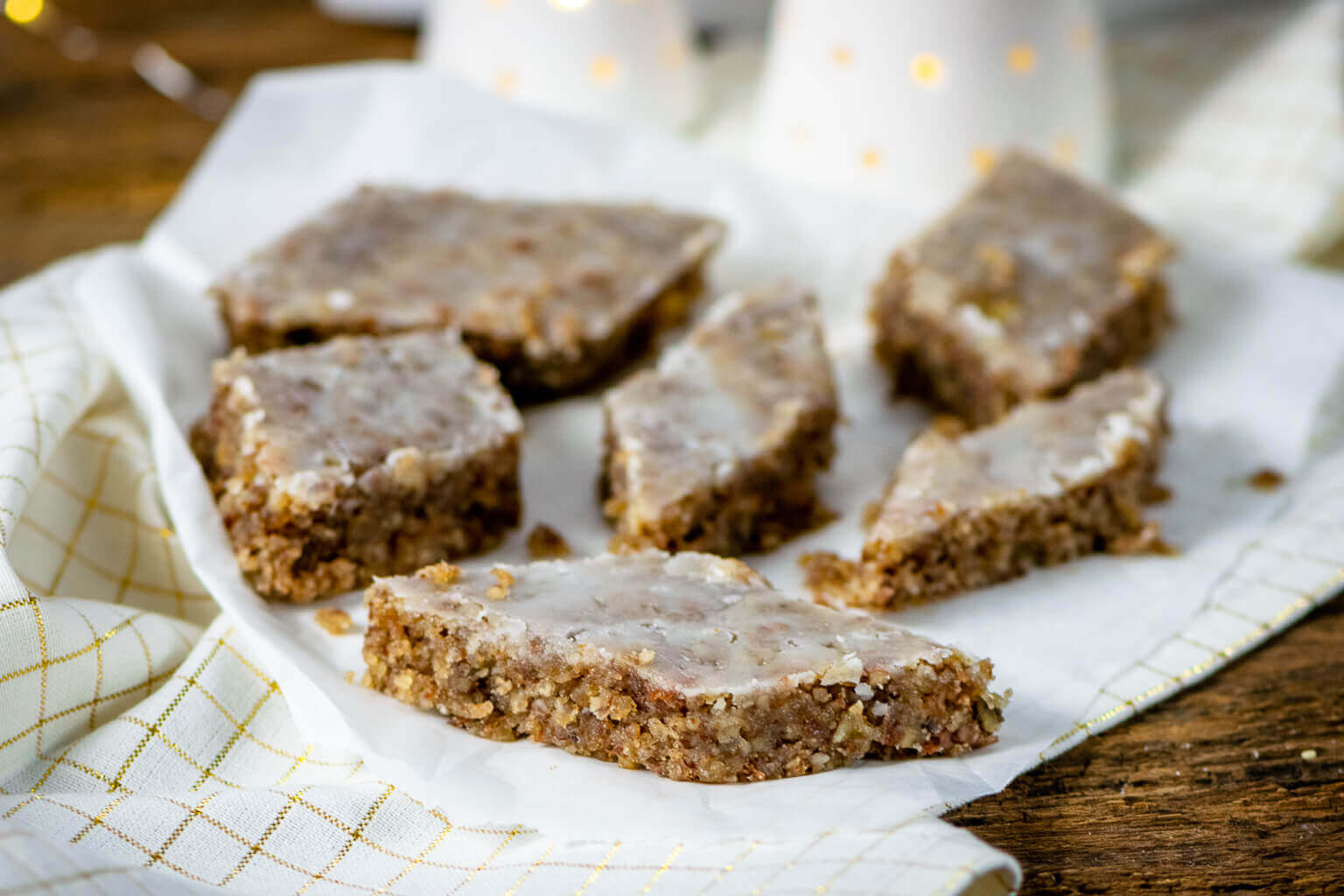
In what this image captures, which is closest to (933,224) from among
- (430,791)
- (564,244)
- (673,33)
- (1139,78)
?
(564,244)

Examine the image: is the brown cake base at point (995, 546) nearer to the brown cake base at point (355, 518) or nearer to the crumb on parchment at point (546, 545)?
the crumb on parchment at point (546, 545)

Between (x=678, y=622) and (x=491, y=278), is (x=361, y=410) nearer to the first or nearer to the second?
(x=491, y=278)

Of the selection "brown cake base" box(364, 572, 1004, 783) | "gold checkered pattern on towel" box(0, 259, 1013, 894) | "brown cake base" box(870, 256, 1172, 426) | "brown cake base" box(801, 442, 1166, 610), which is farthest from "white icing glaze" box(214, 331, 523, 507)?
"brown cake base" box(870, 256, 1172, 426)

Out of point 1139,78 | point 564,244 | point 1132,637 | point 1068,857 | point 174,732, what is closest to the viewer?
point 1068,857

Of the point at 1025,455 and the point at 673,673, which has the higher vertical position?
the point at 1025,455

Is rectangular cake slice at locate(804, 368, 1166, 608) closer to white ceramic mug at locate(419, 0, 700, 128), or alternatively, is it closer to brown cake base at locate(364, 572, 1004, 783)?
brown cake base at locate(364, 572, 1004, 783)

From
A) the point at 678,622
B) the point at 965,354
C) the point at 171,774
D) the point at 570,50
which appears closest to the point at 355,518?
the point at 171,774

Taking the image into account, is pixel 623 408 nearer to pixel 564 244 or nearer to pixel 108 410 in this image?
pixel 564 244
